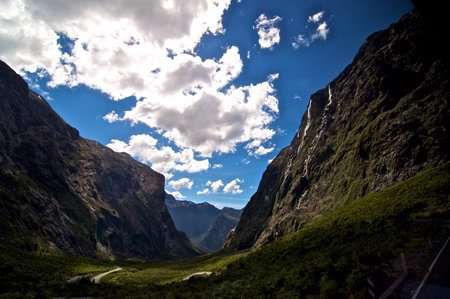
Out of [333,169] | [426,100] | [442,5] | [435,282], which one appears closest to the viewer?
[442,5]

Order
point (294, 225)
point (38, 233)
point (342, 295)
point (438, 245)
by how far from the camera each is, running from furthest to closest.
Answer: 1. point (38, 233)
2. point (294, 225)
3. point (438, 245)
4. point (342, 295)

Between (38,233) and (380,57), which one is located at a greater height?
(380,57)

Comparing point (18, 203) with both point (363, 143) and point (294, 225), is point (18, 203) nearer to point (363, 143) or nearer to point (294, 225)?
point (294, 225)

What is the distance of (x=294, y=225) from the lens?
151 meters

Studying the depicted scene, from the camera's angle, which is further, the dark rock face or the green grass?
the dark rock face

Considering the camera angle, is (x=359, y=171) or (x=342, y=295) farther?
(x=359, y=171)

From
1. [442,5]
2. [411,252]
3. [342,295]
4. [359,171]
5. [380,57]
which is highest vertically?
[380,57]

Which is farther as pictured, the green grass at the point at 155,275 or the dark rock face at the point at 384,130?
the dark rock face at the point at 384,130

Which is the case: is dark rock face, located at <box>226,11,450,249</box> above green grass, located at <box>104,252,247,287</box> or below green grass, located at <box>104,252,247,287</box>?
above

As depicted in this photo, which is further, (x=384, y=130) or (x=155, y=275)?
(x=384, y=130)

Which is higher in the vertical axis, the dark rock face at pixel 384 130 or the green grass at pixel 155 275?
the dark rock face at pixel 384 130

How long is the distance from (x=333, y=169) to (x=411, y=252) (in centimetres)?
15046

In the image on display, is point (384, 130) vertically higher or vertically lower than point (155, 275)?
higher

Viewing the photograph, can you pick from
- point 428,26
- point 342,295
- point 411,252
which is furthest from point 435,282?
point 428,26
